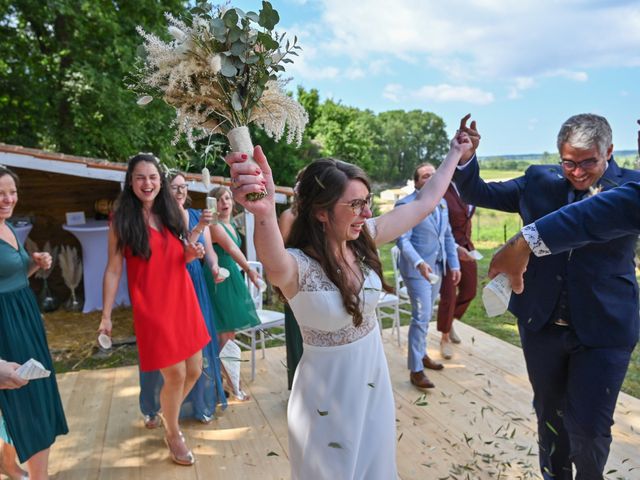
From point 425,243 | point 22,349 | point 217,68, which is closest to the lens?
point 217,68

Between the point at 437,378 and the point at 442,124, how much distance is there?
44527 mm

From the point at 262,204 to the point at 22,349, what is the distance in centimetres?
223

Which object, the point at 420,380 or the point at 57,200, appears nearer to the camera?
the point at 420,380

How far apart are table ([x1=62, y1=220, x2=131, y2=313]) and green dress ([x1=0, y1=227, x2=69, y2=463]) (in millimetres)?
4417

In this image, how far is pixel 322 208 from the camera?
196 cm

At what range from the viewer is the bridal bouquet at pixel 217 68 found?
4.69 ft

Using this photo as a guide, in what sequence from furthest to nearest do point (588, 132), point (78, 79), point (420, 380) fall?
point (78, 79) → point (420, 380) → point (588, 132)

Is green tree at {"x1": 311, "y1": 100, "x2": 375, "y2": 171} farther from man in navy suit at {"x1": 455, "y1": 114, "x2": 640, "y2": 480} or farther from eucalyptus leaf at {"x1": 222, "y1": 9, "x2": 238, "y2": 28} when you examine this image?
eucalyptus leaf at {"x1": 222, "y1": 9, "x2": 238, "y2": 28}

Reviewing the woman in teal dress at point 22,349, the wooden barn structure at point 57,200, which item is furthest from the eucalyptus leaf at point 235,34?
the wooden barn structure at point 57,200

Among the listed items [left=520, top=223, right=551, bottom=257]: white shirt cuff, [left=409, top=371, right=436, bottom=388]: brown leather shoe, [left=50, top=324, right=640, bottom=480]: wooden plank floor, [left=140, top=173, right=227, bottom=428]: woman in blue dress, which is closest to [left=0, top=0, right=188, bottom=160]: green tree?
[left=50, top=324, right=640, bottom=480]: wooden plank floor

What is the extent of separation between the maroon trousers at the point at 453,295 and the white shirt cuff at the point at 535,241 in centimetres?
324

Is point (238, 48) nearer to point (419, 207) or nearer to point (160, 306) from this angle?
point (419, 207)

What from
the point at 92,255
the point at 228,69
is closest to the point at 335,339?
the point at 228,69

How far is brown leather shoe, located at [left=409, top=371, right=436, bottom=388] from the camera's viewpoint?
4.46 m
